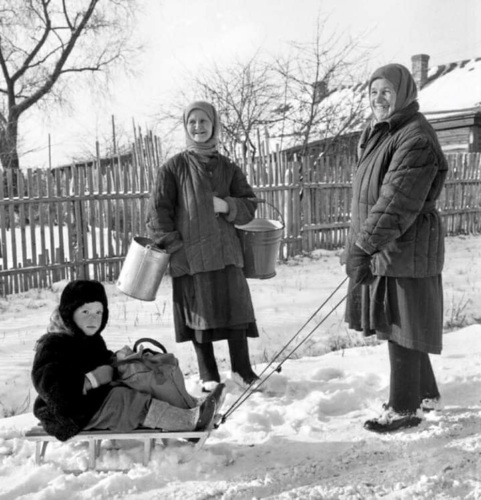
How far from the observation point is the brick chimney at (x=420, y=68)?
2533cm

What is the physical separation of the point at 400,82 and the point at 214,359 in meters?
1.96

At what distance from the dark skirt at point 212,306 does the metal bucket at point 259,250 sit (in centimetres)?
19

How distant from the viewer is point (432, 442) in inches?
111

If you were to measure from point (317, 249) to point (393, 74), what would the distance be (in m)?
7.33

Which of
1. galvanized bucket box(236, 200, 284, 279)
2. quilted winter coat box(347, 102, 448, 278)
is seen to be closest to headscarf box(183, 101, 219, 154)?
galvanized bucket box(236, 200, 284, 279)

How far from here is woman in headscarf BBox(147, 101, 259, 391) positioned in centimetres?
343

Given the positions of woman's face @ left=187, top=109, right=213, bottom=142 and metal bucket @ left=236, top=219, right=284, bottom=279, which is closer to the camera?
woman's face @ left=187, top=109, right=213, bottom=142

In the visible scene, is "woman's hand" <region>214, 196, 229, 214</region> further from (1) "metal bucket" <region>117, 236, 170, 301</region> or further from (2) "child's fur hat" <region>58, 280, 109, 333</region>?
(2) "child's fur hat" <region>58, 280, 109, 333</region>

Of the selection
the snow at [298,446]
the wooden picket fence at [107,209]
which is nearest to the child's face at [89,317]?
the snow at [298,446]

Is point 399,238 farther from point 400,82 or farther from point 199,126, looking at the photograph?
point 199,126

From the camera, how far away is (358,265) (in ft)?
9.28

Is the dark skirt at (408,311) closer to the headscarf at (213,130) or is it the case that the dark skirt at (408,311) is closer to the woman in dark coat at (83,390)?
the woman in dark coat at (83,390)

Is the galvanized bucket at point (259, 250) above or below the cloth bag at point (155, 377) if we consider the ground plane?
above

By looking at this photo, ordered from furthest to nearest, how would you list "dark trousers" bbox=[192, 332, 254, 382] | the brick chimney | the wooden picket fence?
1. the brick chimney
2. the wooden picket fence
3. "dark trousers" bbox=[192, 332, 254, 382]
